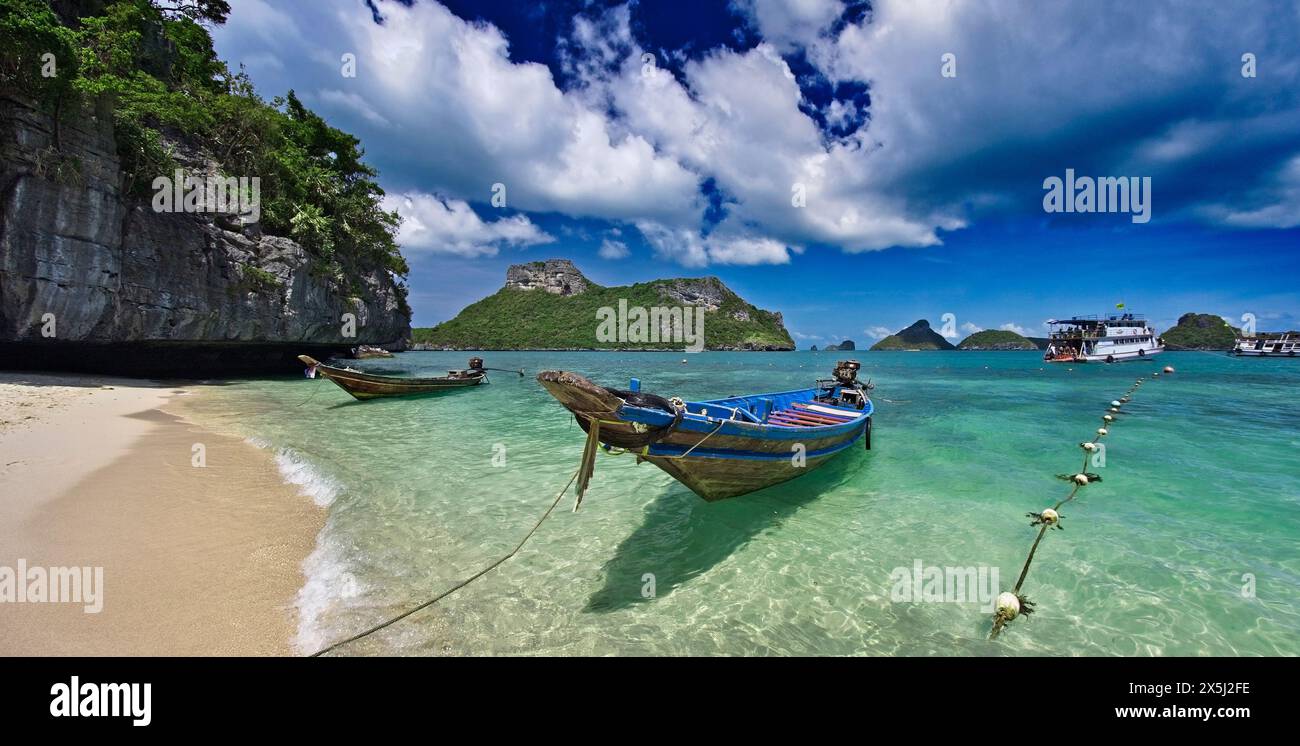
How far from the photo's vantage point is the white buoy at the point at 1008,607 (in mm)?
5031

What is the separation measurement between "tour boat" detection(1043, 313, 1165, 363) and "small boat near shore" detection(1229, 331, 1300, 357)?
27545 millimetres

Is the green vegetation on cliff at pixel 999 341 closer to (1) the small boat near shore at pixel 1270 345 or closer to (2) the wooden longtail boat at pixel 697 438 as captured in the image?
(1) the small boat near shore at pixel 1270 345

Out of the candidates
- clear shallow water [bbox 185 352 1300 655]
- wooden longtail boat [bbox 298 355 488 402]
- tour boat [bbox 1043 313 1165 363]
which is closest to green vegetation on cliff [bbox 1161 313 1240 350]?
tour boat [bbox 1043 313 1165 363]

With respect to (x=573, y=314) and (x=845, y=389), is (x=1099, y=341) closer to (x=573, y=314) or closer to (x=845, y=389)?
(x=845, y=389)

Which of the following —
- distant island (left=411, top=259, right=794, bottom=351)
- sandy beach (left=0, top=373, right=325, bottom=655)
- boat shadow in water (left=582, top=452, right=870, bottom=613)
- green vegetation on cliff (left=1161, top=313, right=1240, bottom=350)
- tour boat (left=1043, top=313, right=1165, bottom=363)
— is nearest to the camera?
sandy beach (left=0, top=373, right=325, bottom=655)

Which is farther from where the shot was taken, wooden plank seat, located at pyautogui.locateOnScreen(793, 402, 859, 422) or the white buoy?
wooden plank seat, located at pyautogui.locateOnScreen(793, 402, 859, 422)

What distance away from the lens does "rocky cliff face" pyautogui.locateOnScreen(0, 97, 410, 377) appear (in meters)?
15.4

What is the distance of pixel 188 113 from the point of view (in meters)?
21.6

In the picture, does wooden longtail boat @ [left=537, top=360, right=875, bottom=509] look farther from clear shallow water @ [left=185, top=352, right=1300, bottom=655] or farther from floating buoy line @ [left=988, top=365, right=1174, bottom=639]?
floating buoy line @ [left=988, top=365, right=1174, bottom=639]

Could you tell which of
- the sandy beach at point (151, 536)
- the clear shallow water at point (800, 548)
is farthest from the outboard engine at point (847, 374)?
the sandy beach at point (151, 536)

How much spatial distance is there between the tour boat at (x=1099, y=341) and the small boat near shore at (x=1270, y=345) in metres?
27.5

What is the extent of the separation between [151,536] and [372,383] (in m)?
15.8

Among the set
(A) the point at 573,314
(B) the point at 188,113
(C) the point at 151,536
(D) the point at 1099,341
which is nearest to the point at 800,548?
(C) the point at 151,536
